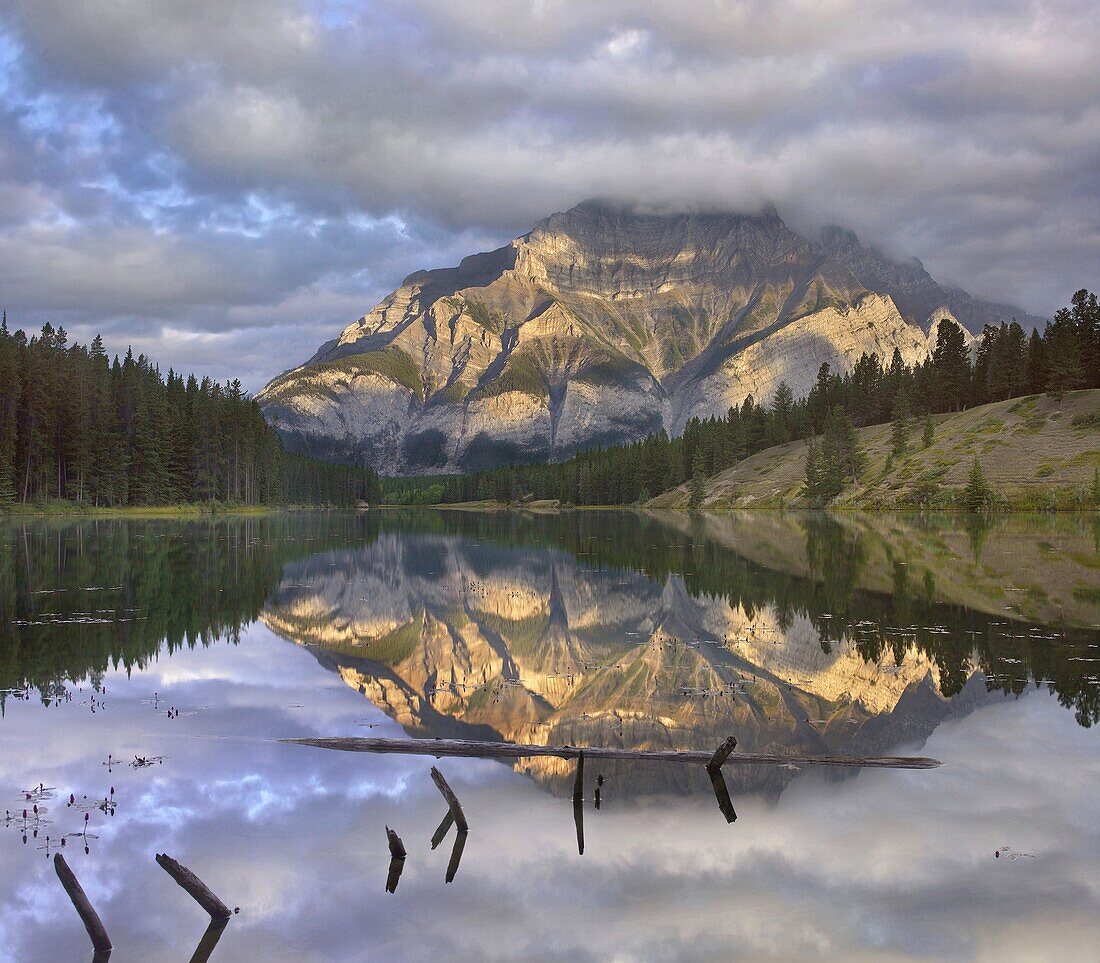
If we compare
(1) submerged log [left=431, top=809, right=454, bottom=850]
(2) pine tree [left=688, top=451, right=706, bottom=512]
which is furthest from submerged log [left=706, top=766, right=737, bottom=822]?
(2) pine tree [left=688, top=451, right=706, bottom=512]

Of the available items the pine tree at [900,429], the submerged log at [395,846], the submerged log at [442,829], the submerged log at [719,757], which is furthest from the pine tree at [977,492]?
the submerged log at [395,846]

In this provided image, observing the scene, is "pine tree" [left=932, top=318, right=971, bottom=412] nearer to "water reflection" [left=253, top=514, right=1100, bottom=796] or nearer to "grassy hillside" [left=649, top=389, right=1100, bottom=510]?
"grassy hillside" [left=649, top=389, right=1100, bottom=510]

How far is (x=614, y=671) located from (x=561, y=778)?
10.1m

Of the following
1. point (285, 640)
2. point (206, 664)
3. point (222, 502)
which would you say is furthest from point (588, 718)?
point (222, 502)

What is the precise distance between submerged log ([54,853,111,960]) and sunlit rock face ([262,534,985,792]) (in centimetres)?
789

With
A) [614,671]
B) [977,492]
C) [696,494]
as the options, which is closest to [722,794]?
[614,671]

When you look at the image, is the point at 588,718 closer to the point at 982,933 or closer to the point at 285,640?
the point at 982,933

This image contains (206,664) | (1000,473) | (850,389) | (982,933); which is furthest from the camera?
(850,389)

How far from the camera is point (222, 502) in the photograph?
154 metres

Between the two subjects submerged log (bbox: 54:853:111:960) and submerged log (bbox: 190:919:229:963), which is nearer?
submerged log (bbox: 54:853:111:960)

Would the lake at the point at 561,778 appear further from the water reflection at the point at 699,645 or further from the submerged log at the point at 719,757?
the submerged log at the point at 719,757

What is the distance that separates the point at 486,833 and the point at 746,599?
28.4 m

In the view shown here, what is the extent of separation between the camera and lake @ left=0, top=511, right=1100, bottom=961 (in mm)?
11156

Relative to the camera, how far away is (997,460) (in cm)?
12569
